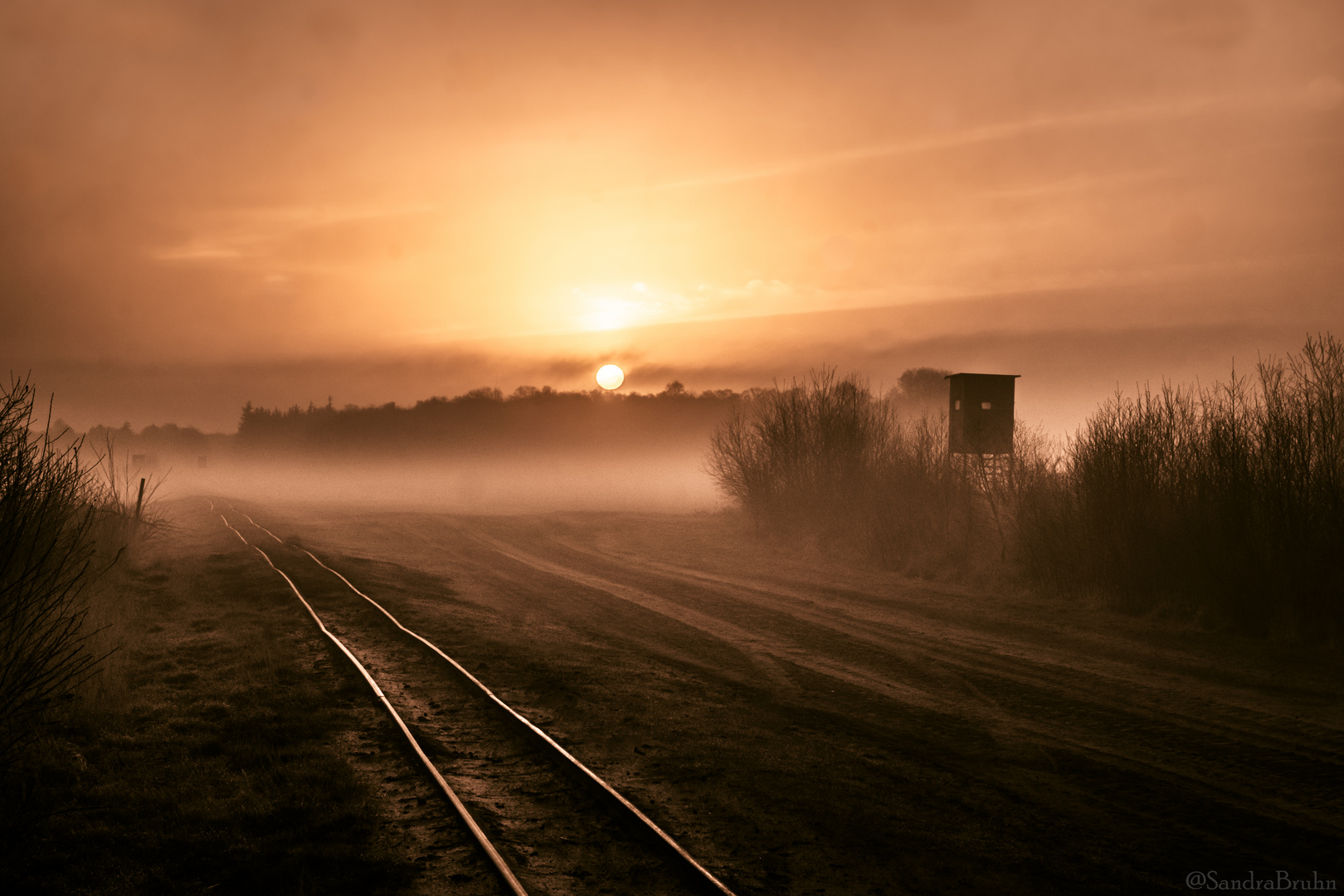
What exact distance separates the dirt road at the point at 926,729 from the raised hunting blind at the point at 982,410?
856 cm

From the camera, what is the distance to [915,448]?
77.2 feet

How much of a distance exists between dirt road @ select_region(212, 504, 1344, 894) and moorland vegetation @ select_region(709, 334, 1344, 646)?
1.03 meters

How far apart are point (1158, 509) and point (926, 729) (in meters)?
8.82

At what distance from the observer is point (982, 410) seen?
79.3ft

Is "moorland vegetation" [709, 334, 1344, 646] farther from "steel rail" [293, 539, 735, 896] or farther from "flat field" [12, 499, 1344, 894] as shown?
"steel rail" [293, 539, 735, 896]

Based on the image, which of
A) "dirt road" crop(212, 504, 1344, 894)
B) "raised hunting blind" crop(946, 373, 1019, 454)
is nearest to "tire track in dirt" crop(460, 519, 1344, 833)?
"dirt road" crop(212, 504, 1344, 894)

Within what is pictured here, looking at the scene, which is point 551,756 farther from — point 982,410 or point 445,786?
point 982,410

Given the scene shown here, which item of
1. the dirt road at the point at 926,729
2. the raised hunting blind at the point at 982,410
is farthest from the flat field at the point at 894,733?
the raised hunting blind at the point at 982,410

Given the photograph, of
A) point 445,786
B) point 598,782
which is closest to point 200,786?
point 445,786

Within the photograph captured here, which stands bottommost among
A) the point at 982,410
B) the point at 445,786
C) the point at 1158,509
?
the point at 445,786

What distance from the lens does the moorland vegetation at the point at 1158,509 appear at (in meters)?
11.8

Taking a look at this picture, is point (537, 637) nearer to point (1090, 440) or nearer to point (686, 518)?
point (1090, 440)

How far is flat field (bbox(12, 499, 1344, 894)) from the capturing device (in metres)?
5.40

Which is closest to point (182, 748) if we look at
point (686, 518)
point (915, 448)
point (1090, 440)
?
point (1090, 440)
